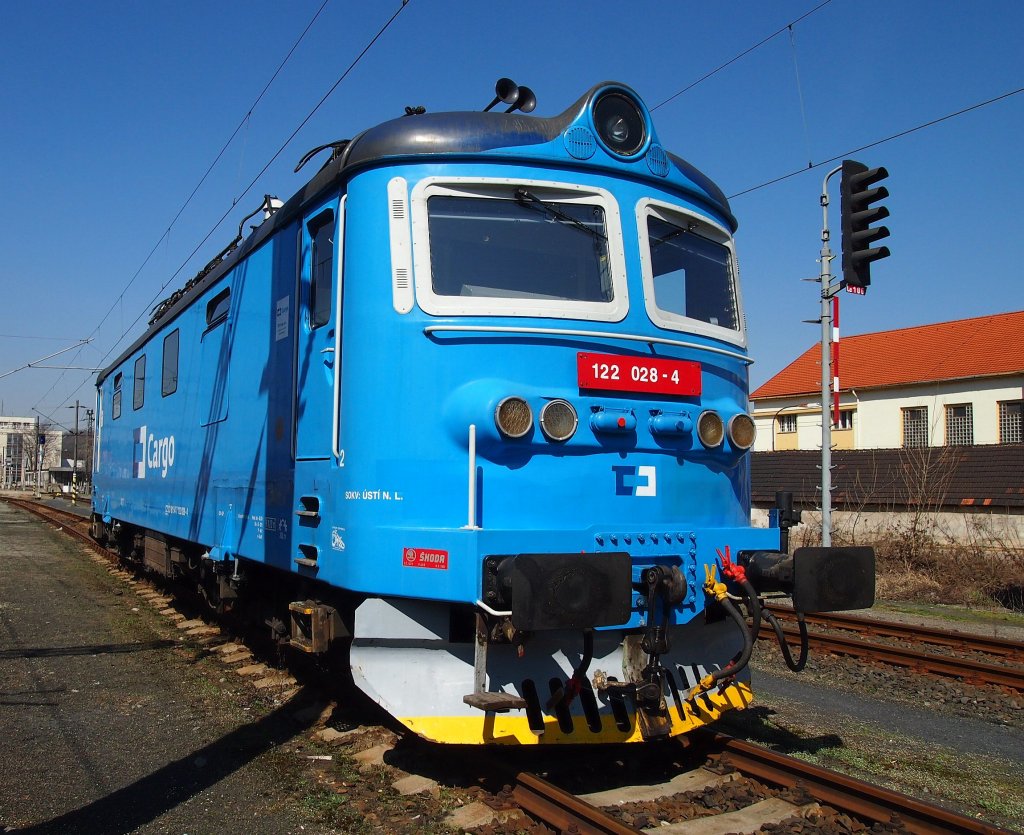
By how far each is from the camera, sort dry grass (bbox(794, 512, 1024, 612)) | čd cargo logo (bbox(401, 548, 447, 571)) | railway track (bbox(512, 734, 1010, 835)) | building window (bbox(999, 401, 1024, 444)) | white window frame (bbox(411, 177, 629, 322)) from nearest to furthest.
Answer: railway track (bbox(512, 734, 1010, 835)), čd cargo logo (bbox(401, 548, 447, 571)), white window frame (bbox(411, 177, 629, 322)), dry grass (bbox(794, 512, 1024, 612)), building window (bbox(999, 401, 1024, 444))

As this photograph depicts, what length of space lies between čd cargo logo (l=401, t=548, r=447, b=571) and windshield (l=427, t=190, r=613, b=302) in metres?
1.38

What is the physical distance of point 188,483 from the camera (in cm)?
844

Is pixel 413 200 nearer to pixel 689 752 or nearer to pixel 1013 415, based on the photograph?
pixel 689 752

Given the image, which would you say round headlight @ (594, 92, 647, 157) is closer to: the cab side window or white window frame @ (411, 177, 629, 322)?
white window frame @ (411, 177, 629, 322)

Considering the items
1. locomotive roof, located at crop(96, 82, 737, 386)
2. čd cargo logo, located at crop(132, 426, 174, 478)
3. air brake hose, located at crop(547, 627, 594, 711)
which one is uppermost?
locomotive roof, located at crop(96, 82, 737, 386)

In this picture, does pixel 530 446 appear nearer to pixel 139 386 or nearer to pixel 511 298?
pixel 511 298

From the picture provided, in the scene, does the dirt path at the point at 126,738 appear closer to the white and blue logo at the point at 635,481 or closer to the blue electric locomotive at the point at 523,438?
the blue electric locomotive at the point at 523,438

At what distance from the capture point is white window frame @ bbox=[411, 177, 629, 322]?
4773mm

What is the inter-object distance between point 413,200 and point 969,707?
231 inches

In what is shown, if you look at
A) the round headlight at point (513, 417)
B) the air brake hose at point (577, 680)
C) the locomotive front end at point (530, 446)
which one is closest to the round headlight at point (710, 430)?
the locomotive front end at point (530, 446)

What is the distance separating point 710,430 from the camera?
208 inches

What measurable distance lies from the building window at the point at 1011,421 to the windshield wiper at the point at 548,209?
3264 centimetres

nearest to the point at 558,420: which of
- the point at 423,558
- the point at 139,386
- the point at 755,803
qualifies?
the point at 423,558

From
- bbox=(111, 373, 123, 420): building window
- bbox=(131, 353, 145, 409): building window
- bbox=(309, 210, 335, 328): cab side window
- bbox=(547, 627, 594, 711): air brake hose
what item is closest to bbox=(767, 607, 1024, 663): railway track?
bbox=(547, 627, 594, 711): air brake hose
